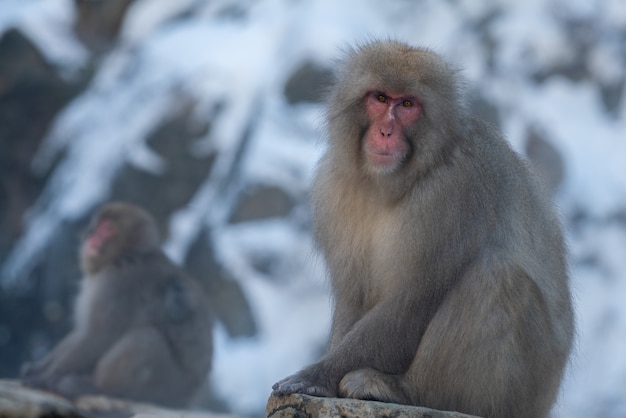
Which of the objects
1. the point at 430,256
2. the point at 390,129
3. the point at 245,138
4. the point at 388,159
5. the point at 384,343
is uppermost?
the point at 245,138

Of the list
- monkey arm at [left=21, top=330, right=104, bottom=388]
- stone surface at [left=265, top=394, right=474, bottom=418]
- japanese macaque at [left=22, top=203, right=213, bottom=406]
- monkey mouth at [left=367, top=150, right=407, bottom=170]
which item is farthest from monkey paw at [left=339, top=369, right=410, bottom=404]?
monkey arm at [left=21, top=330, right=104, bottom=388]

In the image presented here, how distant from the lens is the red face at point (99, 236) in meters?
7.50

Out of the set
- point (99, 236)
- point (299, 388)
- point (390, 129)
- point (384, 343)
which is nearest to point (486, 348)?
point (384, 343)

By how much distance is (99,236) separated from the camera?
755 cm

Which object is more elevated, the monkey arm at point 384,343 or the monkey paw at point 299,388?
the monkey arm at point 384,343

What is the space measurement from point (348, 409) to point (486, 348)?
63 cm

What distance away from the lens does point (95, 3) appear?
12156 mm

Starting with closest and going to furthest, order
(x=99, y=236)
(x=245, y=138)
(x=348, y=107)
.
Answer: (x=348, y=107) → (x=99, y=236) → (x=245, y=138)

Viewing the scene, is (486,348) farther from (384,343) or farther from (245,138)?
(245,138)

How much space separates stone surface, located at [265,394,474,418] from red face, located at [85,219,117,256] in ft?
13.8

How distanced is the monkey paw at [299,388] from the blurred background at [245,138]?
5.34 meters

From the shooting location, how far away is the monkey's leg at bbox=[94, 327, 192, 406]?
7020 mm

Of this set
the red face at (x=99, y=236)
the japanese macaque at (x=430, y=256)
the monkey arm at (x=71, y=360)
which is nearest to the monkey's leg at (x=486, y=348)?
the japanese macaque at (x=430, y=256)

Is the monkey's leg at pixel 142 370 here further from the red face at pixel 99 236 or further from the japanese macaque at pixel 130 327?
the red face at pixel 99 236
